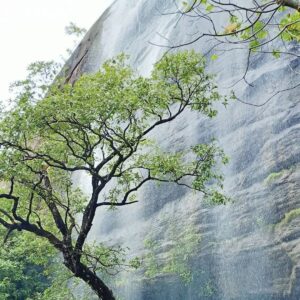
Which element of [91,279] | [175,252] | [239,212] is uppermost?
[239,212]

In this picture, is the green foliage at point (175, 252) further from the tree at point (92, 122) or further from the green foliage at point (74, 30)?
the green foliage at point (74, 30)

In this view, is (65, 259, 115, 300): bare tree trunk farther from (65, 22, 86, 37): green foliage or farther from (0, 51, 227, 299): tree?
(65, 22, 86, 37): green foliage

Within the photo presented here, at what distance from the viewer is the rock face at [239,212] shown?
34.5 feet

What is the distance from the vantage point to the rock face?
10.5m

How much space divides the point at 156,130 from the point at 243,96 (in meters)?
3.46

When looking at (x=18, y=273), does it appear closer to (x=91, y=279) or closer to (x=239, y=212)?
(x=91, y=279)

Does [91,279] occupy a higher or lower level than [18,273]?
lower

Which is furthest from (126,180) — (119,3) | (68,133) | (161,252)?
(119,3)

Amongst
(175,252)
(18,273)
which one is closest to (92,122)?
(175,252)

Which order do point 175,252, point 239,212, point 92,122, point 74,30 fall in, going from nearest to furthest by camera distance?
point 92,122
point 239,212
point 175,252
point 74,30

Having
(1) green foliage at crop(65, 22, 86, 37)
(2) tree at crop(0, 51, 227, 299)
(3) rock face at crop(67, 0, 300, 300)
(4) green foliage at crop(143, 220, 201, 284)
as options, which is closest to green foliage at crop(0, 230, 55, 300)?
(3) rock face at crop(67, 0, 300, 300)

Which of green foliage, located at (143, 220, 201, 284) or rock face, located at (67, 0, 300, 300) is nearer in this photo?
rock face, located at (67, 0, 300, 300)

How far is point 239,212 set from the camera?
1142 cm

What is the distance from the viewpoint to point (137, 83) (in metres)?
7.52
